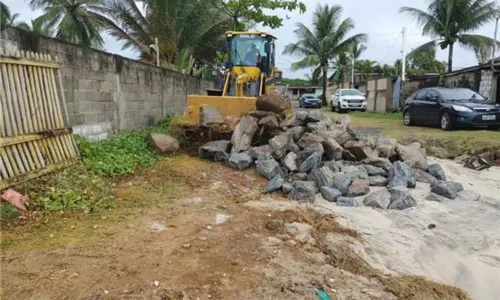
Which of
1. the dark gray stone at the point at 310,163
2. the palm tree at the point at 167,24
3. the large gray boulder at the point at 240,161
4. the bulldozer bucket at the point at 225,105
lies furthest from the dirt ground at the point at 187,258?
the palm tree at the point at 167,24

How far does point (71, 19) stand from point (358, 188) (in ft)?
61.7

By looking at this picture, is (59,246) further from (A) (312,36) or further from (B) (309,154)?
(A) (312,36)

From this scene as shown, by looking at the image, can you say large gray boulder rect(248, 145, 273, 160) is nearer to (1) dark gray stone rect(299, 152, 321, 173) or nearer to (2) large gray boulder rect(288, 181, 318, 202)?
(1) dark gray stone rect(299, 152, 321, 173)

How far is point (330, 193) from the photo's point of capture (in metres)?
6.44

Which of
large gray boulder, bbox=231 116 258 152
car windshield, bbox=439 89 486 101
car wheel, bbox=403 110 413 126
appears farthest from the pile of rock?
car wheel, bbox=403 110 413 126

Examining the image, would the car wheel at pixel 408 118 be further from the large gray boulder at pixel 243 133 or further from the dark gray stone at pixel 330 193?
the dark gray stone at pixel 330 193

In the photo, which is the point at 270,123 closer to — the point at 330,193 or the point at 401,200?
the point at 330,193

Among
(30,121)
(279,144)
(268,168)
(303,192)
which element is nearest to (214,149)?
(279,144)

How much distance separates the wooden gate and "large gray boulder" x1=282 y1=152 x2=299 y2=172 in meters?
3.59

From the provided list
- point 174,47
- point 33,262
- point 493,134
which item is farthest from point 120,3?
point 33,262

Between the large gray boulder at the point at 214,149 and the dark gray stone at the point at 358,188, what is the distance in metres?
2.66

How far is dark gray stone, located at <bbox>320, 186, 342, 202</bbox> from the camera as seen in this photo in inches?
252

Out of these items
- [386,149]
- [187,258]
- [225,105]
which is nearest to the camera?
[187,258]

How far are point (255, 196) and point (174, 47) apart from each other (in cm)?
1203
